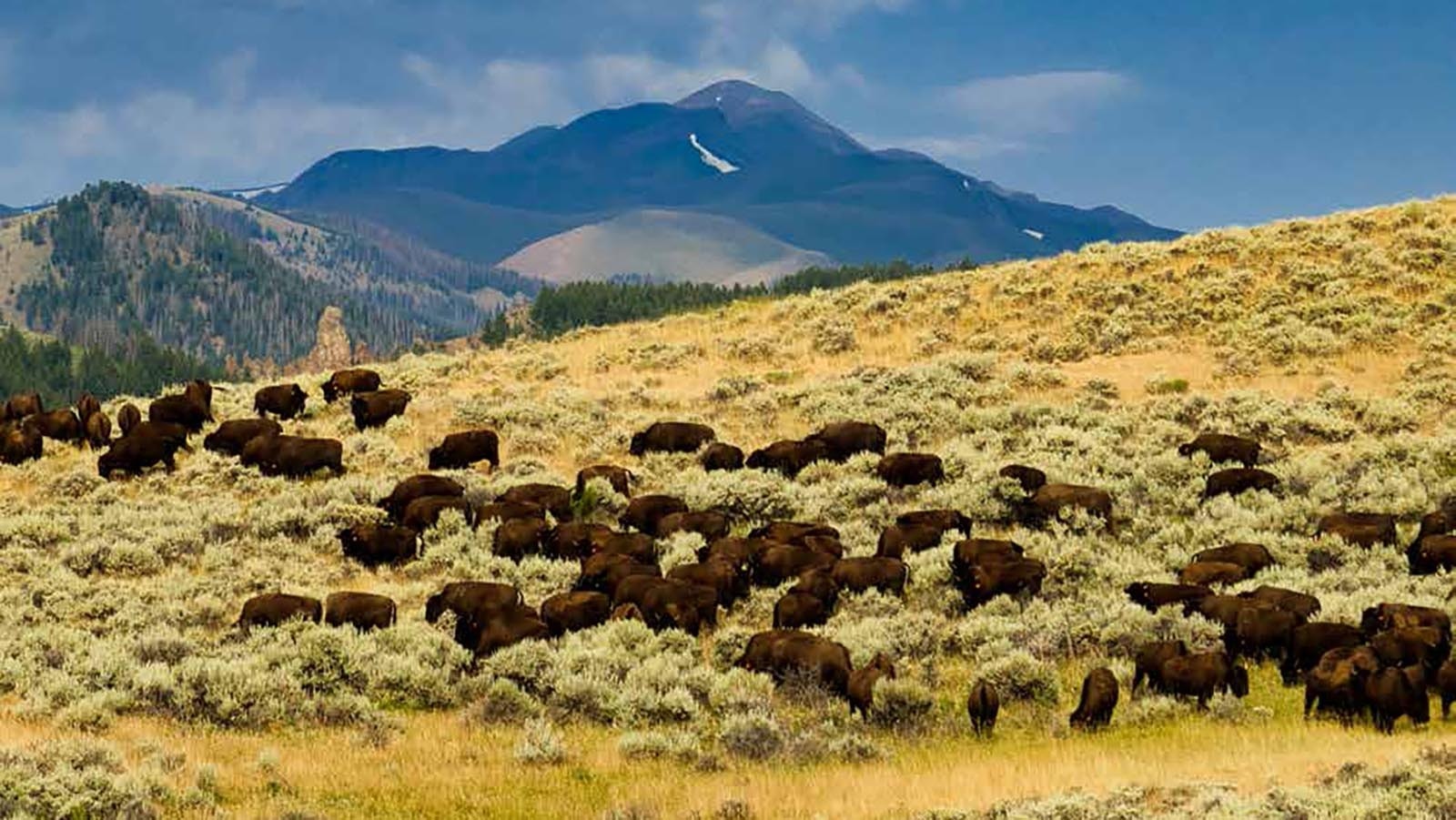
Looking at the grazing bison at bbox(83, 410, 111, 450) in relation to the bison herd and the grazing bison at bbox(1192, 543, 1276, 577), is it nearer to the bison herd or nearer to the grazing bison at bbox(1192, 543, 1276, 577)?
the bison herd

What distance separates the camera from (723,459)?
27.6m

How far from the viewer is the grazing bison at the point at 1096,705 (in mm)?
14094

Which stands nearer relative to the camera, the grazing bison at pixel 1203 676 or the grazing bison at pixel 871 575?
the grazing bison at pixel 1203 676

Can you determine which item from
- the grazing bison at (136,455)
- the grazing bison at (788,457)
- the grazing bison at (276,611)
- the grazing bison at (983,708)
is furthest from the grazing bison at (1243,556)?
the grazing bison at (136,455)

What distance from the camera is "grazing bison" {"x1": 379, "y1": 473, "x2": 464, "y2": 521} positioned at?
80.5 ft

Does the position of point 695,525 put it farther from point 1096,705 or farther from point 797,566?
point 1096,705

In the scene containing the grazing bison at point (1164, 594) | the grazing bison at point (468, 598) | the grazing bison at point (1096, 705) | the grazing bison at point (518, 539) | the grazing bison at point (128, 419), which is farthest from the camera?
the grazing bison at point (128, 419)

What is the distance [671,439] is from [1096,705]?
54.0ft

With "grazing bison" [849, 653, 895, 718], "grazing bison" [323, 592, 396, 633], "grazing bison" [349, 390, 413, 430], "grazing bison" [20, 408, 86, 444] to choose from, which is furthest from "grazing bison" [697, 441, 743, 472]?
"grazing bison" [20, 408, 86, 444]

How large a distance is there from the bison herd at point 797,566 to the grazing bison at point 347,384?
3.64 m

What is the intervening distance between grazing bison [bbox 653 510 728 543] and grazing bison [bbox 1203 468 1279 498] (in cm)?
933

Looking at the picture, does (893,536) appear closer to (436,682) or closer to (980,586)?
(980,586)

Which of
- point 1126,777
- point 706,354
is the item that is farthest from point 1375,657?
point 706,354

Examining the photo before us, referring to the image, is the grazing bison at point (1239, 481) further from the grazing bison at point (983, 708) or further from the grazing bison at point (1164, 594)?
the grazing bison at point (983, 708)
